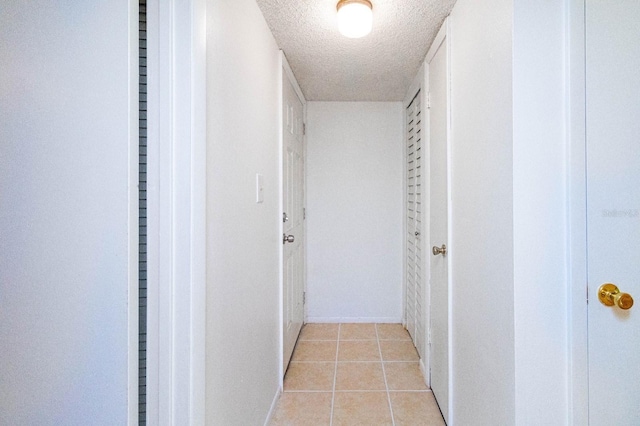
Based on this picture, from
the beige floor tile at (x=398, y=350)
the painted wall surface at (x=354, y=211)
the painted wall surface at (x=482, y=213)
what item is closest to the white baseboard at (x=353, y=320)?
the painted wall surface at (x=354, y=211)

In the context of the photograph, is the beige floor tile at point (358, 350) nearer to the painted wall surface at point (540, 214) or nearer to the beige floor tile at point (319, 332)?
the beige floor tile at point (319, 332)

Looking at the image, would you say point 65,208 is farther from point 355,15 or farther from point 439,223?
point 439,223

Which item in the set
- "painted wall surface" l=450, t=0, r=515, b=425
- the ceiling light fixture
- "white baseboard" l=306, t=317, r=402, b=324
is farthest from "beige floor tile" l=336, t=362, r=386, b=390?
the ceiling light fixture

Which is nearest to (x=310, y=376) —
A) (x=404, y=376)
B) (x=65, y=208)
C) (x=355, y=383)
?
(x=355, y=383)

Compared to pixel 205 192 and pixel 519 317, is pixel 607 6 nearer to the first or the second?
pixel 519 317

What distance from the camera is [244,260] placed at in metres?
1.35

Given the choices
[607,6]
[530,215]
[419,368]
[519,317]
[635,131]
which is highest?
[607,6]

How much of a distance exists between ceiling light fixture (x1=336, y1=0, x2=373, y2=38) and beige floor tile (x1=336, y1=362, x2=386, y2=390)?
204 centimetres

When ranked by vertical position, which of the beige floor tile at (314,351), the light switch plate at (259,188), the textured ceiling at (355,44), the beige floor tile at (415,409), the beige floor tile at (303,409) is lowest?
the beige floor tile at (303,409)

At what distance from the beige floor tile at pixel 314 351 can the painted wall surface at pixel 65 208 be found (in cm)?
182

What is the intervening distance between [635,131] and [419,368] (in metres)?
1.91

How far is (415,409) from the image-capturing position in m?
1.84

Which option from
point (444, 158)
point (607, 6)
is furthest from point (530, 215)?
point (444, 158)

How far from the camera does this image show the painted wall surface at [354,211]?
3.11 m
